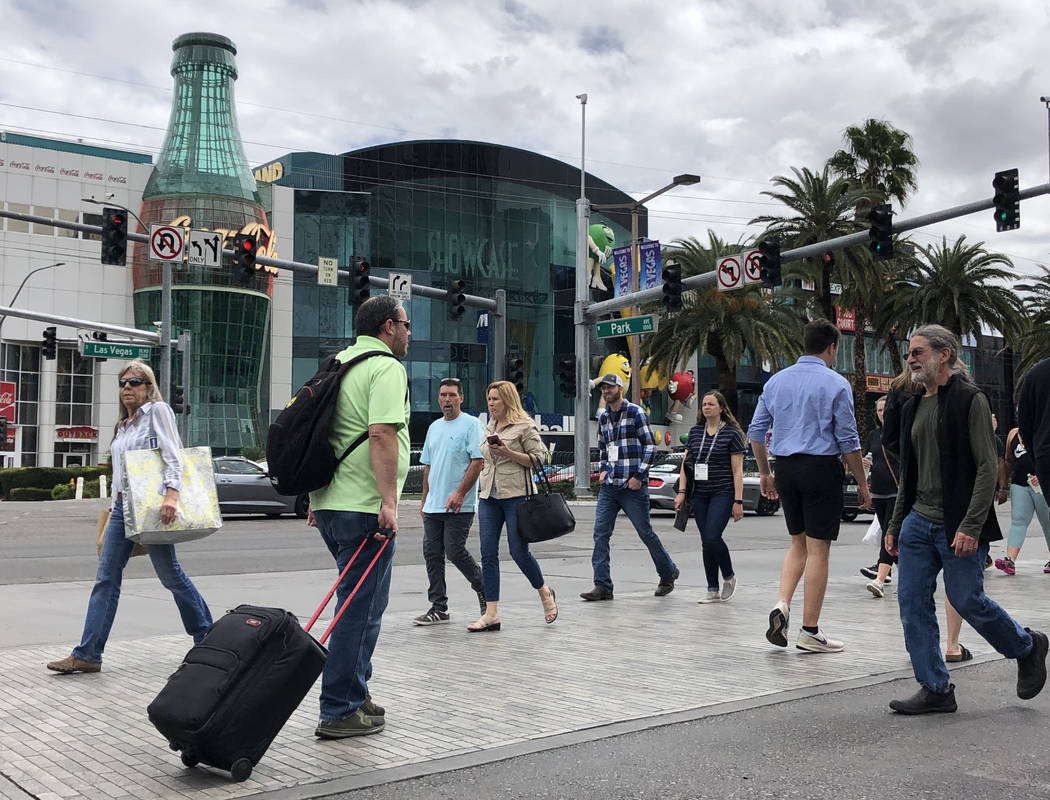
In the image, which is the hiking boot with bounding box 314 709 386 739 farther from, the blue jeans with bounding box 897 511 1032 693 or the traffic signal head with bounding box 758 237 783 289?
Result: the traffic signal head with bounding box 758 237 783 289

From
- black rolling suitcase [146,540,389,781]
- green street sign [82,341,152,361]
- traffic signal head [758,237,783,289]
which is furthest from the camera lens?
green street sign [82,341,152,361]

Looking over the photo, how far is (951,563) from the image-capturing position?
5.38 m

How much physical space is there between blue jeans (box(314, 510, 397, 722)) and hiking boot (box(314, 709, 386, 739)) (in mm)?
21

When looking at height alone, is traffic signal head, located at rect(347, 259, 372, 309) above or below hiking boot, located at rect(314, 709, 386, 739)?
above

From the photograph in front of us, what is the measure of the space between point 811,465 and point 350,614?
10.6 feet

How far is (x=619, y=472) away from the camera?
32.4ft

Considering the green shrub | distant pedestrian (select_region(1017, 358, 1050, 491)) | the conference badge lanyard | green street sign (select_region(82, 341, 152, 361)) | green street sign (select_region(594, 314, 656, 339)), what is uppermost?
green street sign (select_region(594, 314, 656, 339))

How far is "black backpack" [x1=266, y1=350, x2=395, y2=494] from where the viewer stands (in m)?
4.80

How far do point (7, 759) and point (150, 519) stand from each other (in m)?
1.83

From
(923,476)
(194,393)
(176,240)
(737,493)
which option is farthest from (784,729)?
(194,393)

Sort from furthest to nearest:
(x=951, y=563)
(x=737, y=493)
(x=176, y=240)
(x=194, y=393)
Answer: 1. (x=194, y=393)
2. (x=176, y=240)
3. (x=737, y=493)
4. (x=951, y=563)

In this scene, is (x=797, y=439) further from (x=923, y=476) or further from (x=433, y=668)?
(x=433, y=668)

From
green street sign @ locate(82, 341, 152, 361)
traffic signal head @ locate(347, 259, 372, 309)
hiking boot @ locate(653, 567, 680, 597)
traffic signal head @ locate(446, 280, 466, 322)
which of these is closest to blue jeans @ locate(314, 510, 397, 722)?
hiking boot @ locate(653, 567, 680, 597)

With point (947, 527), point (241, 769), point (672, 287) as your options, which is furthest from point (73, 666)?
point (672, 287)
